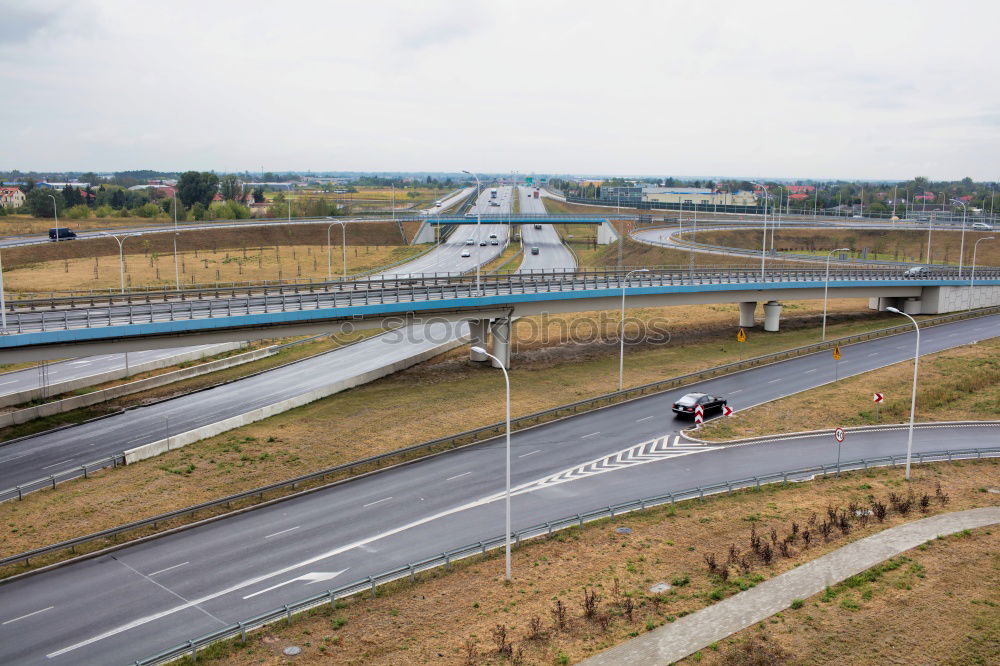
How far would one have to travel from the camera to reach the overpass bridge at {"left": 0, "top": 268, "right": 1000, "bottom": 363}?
1507 inches

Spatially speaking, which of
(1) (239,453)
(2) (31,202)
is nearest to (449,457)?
(1) (239,453)

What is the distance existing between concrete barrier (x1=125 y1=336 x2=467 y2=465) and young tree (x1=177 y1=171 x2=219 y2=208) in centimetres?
12732

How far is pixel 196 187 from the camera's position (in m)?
167

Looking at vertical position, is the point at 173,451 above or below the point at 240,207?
below

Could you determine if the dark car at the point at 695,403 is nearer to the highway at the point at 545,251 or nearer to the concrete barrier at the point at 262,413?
the concrete barrier at the point at 262,413

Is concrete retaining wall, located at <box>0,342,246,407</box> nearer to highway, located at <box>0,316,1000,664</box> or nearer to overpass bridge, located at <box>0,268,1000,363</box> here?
overpass bridge, located at <box>0,268,1000,363</box>

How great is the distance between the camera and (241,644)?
20.7m

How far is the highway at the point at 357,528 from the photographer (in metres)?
22.2

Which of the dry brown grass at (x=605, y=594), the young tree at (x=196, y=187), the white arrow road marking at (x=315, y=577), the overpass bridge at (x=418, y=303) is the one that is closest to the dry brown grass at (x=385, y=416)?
the overpass bridge at (x=418, y=303)

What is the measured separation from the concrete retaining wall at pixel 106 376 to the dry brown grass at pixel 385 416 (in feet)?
15.2

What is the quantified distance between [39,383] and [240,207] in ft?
348

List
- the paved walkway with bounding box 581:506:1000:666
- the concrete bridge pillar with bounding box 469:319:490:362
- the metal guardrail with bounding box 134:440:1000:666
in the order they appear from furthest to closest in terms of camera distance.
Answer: the concrete bridge pillar with bounding box 469:319:490:362, the metal guardrail with bounding box 134:440:1000:666, the paved walkway with bounding box 581:506:1000:666

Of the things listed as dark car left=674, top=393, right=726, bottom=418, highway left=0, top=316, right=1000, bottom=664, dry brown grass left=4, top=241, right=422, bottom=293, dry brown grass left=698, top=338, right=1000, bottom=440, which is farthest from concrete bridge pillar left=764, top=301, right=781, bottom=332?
dry brown grass left=4, top=241, right=422, bottom=293

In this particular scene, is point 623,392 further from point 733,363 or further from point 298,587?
point 298,587
